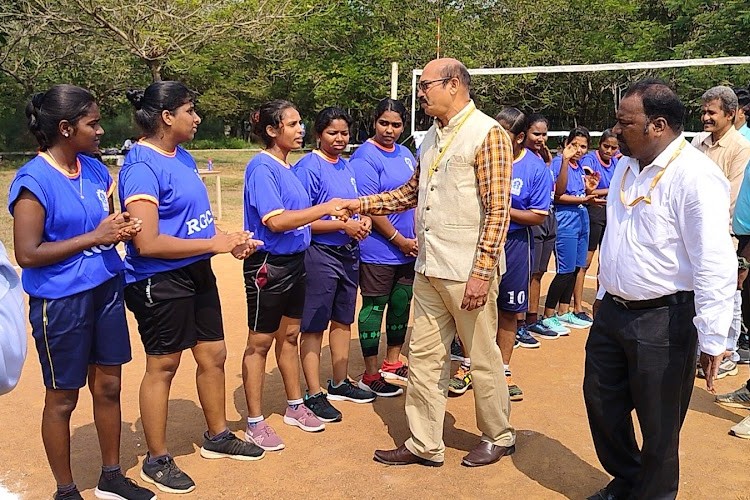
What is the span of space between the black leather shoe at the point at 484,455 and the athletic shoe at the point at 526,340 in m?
2.28

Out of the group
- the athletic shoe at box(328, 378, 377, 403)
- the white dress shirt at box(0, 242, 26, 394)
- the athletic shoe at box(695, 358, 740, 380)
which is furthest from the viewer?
the athletic shoe at box(695, 358, 740, 380)

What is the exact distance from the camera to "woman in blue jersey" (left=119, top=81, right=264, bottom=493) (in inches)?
136

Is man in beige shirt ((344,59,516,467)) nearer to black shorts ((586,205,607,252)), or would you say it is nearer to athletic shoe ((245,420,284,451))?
athletic shoe ((245,420,284,451))

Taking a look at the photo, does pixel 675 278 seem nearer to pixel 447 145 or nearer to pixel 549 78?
pixel 447 145

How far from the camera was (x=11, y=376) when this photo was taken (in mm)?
1866

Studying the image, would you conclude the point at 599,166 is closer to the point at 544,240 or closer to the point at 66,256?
the point at 544,240

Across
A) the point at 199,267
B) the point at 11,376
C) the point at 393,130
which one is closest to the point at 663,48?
the point at 393,130

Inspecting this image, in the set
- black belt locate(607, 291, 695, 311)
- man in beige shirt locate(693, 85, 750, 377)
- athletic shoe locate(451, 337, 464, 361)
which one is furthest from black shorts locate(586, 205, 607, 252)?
black belt locate(607, 291, 695, 311)

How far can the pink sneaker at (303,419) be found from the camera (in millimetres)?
4449

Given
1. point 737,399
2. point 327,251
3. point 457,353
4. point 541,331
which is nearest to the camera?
point 327,251

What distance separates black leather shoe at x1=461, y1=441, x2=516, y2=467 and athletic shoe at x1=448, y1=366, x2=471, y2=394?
40.7 inches

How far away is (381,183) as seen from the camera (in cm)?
488

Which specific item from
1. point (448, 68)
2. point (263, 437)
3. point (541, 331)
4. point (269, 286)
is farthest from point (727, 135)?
point (263, 437)

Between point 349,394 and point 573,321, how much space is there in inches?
117
